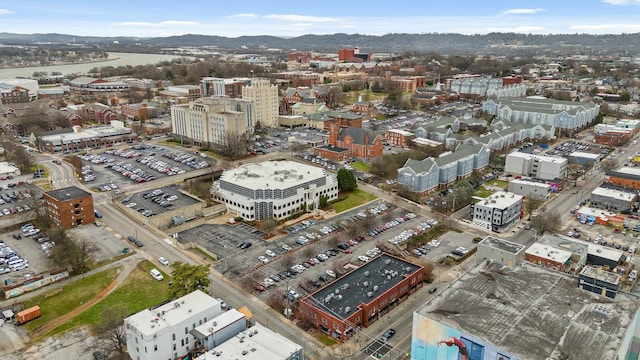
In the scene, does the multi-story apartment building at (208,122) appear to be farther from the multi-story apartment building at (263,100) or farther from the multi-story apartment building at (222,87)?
the multi-story apartment building at (222,87)

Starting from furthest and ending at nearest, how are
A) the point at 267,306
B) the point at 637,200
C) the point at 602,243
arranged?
the point at 637,200
the point at 602,243
the point at 267,306

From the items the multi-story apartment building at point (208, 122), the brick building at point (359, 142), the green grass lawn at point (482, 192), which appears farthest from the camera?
the multi-story apartment building at point (208, 122)

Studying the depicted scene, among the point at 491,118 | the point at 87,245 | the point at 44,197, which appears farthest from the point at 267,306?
the point at 491,118

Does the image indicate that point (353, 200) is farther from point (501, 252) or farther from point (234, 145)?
point (234, 145)

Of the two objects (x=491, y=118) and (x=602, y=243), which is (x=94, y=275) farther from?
(x=491, y=118)

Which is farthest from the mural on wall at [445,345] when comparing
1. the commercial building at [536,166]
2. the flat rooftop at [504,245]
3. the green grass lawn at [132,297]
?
the commercial building at [536,166]

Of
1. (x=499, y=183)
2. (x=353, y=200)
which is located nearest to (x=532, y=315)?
(x=353, y=200)
